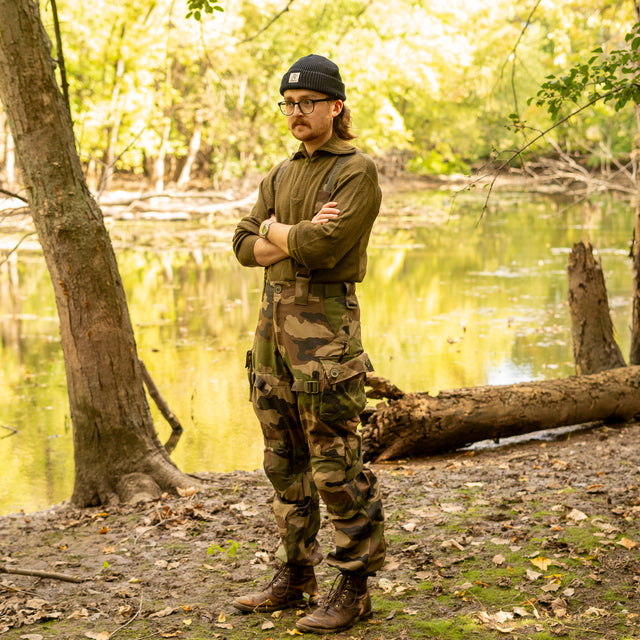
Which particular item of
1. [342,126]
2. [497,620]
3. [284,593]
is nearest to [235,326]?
[284,593]

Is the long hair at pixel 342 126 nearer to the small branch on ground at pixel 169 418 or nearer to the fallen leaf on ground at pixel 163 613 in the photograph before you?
the fallen leaf on ground at pixel 163 613

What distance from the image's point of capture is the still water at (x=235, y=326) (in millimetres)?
7605

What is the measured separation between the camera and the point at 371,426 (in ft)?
21.8

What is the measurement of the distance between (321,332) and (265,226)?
0.53 metres

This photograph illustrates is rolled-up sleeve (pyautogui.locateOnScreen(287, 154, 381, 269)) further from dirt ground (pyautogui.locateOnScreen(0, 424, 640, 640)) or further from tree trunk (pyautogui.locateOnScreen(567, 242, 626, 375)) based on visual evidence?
tree trunk (pyautogui.locateOnScreen(567, 242, 626, 375))

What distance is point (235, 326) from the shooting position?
12.4 metres

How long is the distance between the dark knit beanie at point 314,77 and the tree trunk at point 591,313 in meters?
5.38

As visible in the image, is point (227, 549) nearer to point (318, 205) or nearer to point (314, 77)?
point (318, 205)

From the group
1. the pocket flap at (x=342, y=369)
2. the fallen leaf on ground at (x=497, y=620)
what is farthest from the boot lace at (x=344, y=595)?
the pocket flap at (x=342, y=369)

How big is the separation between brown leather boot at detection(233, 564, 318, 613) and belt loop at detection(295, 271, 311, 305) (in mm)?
1197

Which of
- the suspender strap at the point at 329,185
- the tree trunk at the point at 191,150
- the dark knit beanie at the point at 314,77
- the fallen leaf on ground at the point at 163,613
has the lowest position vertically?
the fallen leaf on ground at the point at 163,613

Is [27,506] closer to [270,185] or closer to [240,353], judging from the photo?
[270,185]

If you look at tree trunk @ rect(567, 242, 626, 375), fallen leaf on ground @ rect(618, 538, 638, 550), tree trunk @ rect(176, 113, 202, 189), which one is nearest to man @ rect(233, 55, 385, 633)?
fallen leaf on ground @ rect(618, 538, 638, 550)

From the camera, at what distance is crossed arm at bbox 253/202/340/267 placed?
128 inches
